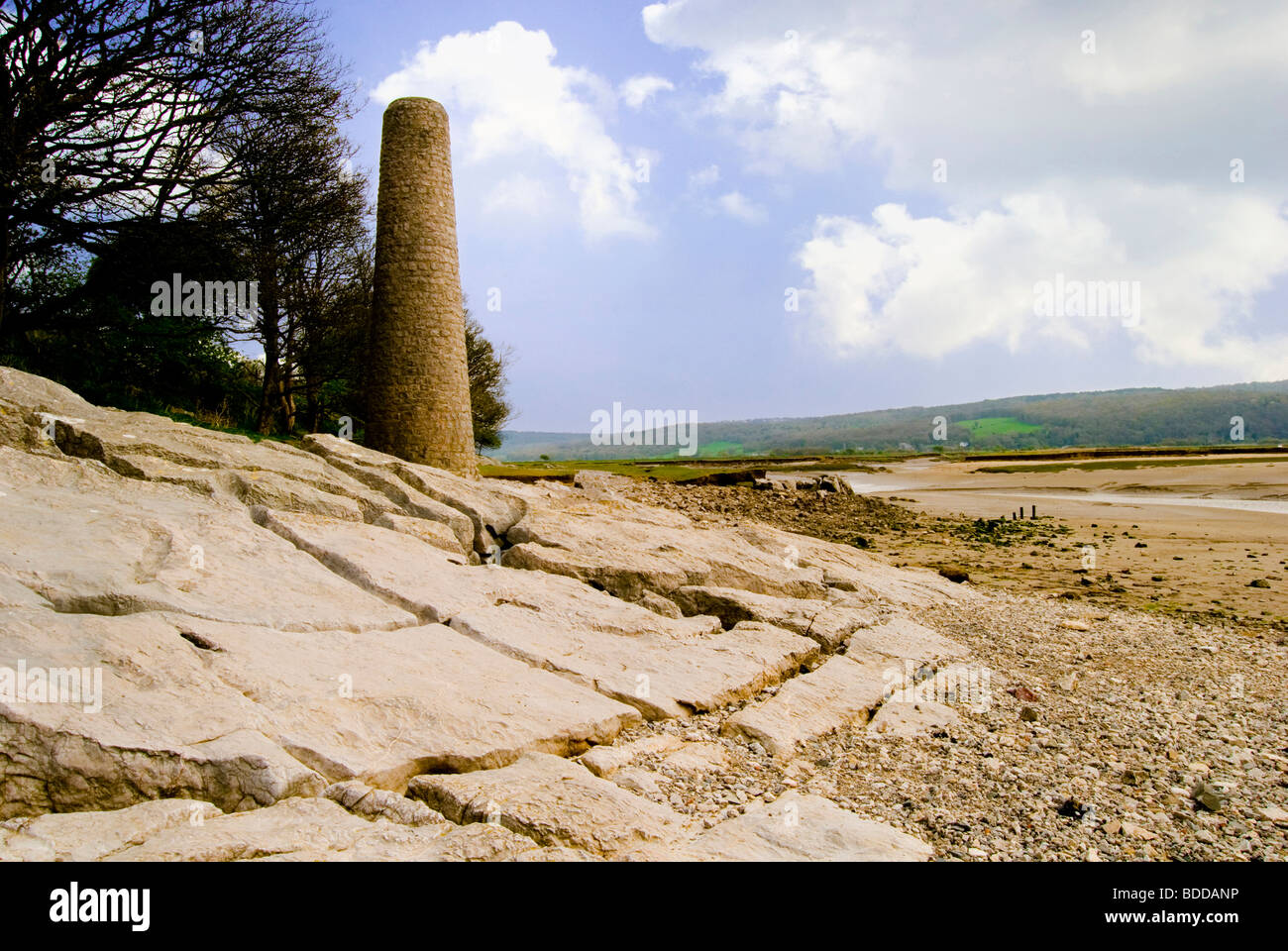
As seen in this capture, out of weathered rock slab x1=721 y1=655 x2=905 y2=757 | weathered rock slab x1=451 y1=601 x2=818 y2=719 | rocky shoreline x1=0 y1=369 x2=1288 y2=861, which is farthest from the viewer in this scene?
weathered rock slab x1=451 y1=601 x2=818 y2=719

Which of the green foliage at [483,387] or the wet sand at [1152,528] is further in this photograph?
the green foliage at [483,387]

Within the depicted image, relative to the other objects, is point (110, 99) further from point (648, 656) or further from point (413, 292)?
point (648, 656)

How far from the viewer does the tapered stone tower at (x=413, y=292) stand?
594 inches

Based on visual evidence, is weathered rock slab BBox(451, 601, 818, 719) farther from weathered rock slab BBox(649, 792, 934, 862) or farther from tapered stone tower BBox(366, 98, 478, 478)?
tapered stone tower BBox(366, 98, 478, 478)

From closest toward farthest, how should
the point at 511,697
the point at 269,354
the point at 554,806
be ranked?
the point at 554,806, the point at 511,697, the point at 269,354

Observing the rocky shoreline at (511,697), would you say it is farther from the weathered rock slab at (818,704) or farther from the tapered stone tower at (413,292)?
the tapered stone tower at (413,292)

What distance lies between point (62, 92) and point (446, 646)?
598 inches

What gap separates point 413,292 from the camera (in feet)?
49.9

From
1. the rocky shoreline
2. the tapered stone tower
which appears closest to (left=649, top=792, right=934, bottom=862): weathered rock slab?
the rocky shoreline

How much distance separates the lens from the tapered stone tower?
1509 cm

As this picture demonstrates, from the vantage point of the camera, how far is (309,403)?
32062mm

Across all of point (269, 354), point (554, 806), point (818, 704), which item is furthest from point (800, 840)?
point (269, 354)

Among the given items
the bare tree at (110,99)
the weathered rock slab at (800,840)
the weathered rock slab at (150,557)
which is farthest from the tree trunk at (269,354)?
the weathered rock slab at (800,840)

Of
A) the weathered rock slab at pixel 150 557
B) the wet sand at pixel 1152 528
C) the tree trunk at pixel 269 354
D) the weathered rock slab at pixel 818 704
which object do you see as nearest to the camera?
the weathered rock slab at pixel 150 557
